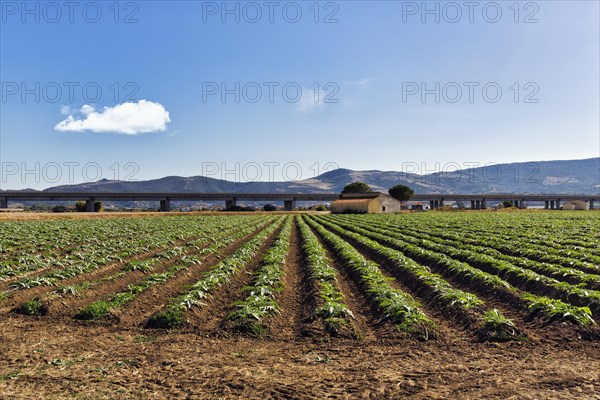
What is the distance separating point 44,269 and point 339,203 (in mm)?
97646

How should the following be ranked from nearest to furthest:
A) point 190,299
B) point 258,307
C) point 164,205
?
point 258,307, point 190,299, point 164,205

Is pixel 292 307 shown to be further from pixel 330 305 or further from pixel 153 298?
pixel 153 298

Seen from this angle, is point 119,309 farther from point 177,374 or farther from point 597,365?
point 597,365

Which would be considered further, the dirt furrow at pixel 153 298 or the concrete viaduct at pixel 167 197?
the concrete viaduct at pixel 167 197

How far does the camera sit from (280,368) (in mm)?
8031

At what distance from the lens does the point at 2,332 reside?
10.4 m

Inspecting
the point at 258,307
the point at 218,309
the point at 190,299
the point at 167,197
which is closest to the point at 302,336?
the point at 258,307

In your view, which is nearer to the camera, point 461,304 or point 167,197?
point 461,304

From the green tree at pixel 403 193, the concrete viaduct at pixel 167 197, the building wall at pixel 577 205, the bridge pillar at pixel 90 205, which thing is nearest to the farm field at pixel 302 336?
the concrete viaduct at pixel 167 197

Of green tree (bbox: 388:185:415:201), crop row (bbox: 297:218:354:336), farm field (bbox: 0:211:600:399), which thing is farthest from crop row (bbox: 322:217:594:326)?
green tree (bbox: 388:185:415:201)

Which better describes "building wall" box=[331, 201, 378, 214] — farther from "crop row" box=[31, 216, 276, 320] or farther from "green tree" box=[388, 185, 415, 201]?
"crop row" box=[31, 216, 276, 320]

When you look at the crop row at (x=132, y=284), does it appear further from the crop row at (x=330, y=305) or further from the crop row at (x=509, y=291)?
the crop row at (x=509, y=291)

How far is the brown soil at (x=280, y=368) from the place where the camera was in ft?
22.8

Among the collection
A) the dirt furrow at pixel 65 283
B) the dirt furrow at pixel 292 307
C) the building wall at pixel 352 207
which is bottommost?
the dirt furrow at pixel 292 307
